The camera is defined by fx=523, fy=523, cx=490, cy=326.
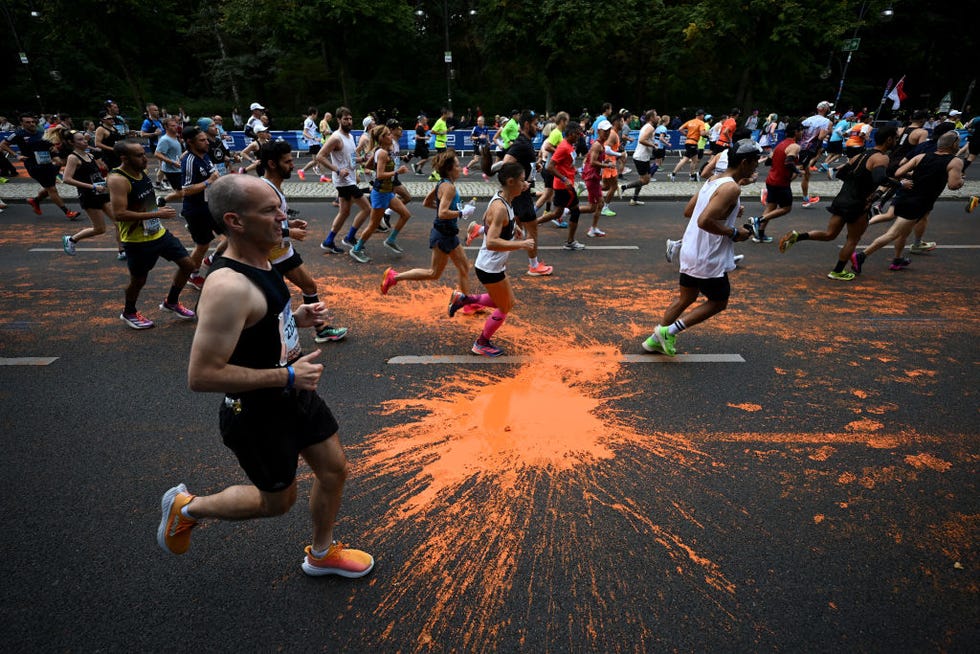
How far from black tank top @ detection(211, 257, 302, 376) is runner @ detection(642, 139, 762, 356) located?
3.44 metres

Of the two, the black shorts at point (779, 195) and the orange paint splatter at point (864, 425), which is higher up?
the black shorts at point (779, 195)

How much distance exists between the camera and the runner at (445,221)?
18.1 ft

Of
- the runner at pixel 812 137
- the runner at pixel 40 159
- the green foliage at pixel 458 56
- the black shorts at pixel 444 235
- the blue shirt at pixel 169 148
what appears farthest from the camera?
the green foliage at pixel 458 56

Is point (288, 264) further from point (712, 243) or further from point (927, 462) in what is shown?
point (927, 462)

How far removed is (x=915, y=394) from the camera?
4383mm

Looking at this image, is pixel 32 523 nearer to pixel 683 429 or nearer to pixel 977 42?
pixel 683 429

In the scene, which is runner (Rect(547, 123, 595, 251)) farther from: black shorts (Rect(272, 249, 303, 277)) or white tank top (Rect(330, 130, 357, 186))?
black shorts (Rect(272, 249, 303, 277))

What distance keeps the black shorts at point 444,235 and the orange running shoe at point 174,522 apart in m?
3.66

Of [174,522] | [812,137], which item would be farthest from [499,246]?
[812,137]

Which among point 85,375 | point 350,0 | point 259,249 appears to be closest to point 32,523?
point 85,375

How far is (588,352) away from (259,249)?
3.66m

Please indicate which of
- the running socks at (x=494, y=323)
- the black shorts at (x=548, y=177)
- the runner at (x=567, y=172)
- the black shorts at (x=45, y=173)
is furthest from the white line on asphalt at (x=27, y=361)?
the black shorts at (x=45, y=173)

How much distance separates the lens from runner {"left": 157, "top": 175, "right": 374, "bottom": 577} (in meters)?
1.92

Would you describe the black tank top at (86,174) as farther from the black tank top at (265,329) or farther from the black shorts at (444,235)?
Answer: the black tank top at (265,329)
